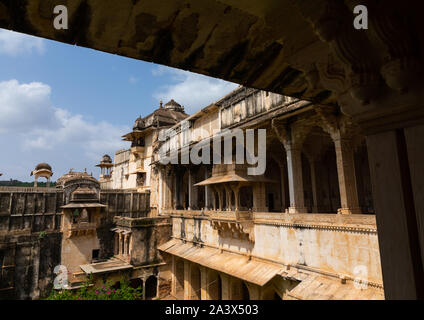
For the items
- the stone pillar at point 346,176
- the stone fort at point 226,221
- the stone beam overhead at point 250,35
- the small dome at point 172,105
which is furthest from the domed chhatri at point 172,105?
the stone beam overhead at point 250,35

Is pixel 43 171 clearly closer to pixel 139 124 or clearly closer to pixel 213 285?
pixel 139 124

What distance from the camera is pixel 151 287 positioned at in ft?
71.3

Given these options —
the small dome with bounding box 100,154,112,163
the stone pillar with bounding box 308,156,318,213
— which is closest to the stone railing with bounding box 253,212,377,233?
the stone pillar with bounding box 308,156,318,213

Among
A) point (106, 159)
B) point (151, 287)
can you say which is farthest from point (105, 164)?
point (151, 287)

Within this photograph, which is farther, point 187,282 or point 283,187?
point 187,282

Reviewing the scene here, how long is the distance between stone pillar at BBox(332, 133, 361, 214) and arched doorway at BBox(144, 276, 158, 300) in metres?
16.8

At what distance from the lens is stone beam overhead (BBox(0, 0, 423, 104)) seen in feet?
4.53

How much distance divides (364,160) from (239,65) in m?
17.1

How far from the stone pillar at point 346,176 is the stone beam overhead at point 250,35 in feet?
29.7

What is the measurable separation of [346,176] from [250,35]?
32.3 feet

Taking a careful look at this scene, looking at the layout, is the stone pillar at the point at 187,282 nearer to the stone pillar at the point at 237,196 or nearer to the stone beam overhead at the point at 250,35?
the stone pillar at the point at 237,196

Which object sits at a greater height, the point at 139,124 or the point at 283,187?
the point at 139,124

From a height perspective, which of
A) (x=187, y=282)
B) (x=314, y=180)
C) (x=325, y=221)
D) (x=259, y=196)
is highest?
(x=314, y=180)
